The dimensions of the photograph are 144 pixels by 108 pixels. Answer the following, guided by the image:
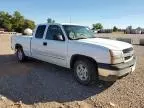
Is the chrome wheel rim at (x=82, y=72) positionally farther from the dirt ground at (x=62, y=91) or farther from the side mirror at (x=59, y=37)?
the side mirror at (x=59, y=37)

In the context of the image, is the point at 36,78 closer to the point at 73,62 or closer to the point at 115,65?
the point at 73,62

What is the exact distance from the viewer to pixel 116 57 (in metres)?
5.75

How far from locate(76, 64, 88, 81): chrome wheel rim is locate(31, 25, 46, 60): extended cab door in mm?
2117

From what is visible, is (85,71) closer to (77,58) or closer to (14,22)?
(77,58)

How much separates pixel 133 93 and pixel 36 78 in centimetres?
319

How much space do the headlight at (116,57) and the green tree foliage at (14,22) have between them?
85.6 metres

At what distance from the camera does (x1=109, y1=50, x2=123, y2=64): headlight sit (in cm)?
568

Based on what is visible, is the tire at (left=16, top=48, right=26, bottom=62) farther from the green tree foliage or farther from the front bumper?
the green tree foliage

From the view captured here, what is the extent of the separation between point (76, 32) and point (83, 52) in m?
1.32

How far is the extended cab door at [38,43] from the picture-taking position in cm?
823

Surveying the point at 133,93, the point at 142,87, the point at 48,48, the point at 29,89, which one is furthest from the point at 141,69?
the point at 29,89

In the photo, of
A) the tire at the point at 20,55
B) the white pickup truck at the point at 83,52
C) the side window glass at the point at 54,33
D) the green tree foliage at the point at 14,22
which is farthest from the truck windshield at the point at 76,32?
the green tree foliage at the point at 14,22

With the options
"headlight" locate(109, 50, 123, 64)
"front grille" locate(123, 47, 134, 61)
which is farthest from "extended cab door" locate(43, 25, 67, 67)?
"front grille" locate(123, 47, 134, 61)

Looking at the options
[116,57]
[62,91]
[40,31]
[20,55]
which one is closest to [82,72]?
[62,91]
